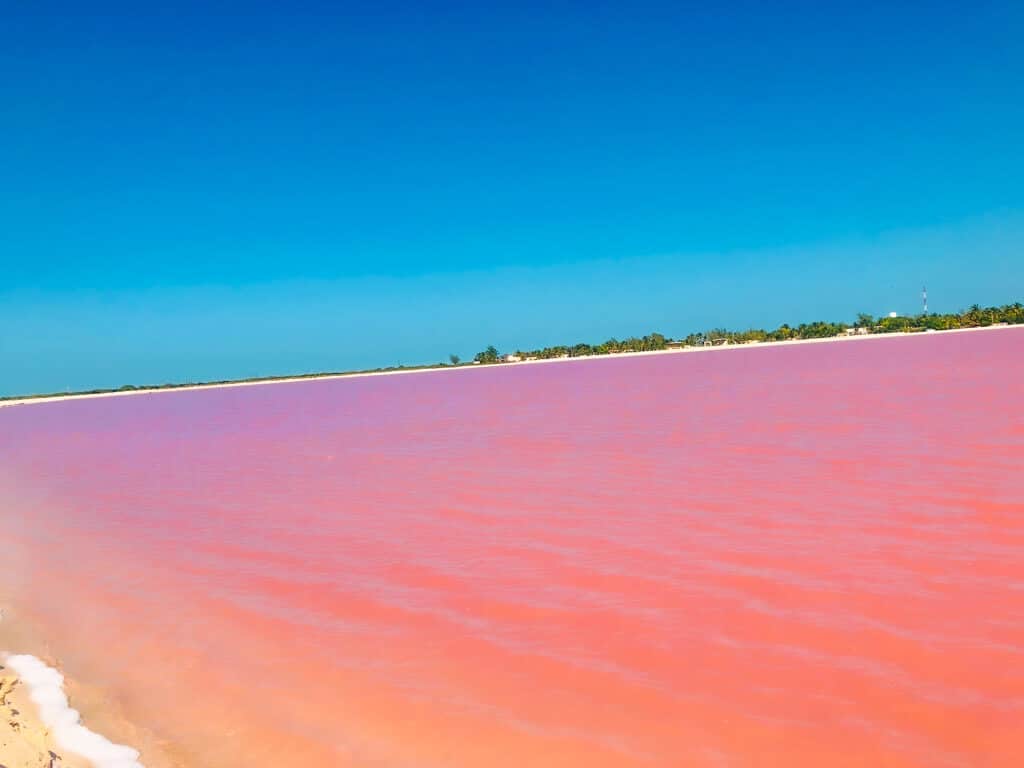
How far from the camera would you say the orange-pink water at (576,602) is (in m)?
2.78

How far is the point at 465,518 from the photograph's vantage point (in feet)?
20.3

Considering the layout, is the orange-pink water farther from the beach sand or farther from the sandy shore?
the sandy shore

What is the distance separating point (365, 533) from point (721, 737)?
388 centimetres

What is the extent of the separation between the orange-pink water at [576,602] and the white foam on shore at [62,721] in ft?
0.57

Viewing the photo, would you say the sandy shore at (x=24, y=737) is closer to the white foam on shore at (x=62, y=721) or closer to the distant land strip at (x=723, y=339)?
the white foam on shore at (x=62, y=721)

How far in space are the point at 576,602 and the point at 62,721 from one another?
8.16ft

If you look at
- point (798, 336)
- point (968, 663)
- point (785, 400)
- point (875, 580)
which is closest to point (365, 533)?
point (875, 580)

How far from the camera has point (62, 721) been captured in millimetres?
3072

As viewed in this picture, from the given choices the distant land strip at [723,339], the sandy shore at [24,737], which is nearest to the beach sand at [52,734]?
the sandy shore at [24,737]

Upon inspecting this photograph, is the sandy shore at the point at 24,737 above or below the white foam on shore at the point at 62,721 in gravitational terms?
above

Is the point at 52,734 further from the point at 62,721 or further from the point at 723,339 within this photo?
the point at 723,339

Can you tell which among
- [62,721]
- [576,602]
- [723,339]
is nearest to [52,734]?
[62,721]

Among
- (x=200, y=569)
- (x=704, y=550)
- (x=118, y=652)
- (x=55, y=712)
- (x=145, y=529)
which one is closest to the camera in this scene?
(x=55, y=712)

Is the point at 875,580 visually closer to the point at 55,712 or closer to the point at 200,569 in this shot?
the point at 55,712
